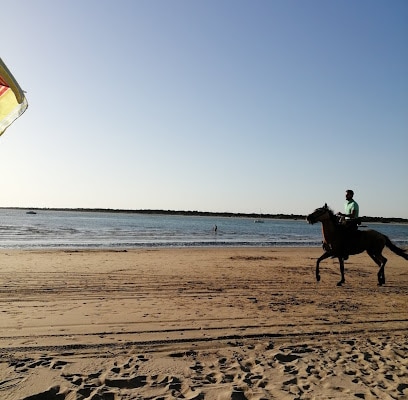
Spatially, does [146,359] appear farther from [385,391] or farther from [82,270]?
[82,270]

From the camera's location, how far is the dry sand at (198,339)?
13.6ft

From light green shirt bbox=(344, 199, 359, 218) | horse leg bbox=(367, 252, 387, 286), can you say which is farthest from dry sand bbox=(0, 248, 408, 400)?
light green shirt bbox=(344, 199, 359, 218)

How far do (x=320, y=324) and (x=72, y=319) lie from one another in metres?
4.89

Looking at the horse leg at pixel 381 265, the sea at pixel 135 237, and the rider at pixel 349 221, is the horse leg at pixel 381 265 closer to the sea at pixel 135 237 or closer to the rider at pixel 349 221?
the rider at pixel 349 221

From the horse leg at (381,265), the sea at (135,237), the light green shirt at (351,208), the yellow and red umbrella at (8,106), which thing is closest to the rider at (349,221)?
the light green shirt at (351,208)

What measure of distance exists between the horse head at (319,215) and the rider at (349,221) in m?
0.45

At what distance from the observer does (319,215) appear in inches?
445

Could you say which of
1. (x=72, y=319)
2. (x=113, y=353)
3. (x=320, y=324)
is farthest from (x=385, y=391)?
(x=72, y=319)

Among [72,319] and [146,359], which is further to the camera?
[72,319]

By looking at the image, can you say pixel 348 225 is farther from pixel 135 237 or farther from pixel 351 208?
pixel 135 237

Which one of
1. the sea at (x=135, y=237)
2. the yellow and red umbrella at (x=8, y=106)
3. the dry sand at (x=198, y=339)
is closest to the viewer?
the yellow and red umbrella at (x=8, y=106)

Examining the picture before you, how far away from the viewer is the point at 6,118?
9.20ft

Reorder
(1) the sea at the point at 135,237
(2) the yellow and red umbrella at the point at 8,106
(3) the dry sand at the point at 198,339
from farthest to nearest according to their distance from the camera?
(1) the sea at the point at 135,237 < (3) the dry sand at the point at 198,339 < (2) the yellow and red umbrella at the point at 8,106

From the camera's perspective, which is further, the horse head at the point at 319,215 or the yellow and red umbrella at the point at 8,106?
the horse head at the point at 319,215
